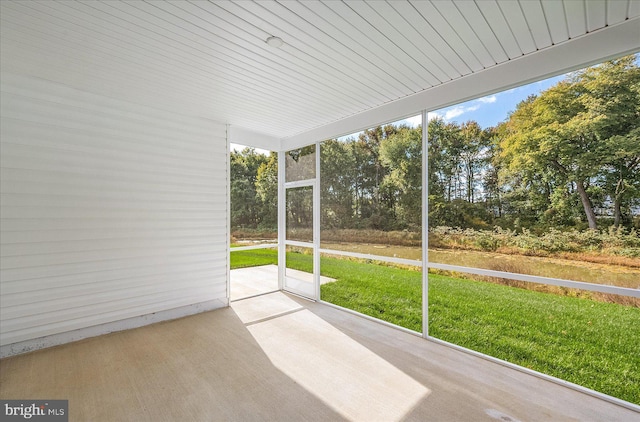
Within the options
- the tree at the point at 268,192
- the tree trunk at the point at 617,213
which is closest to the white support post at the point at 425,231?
the tree trunk at the point at 617,213

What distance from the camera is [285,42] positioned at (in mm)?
2281

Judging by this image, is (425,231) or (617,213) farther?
(425,231)

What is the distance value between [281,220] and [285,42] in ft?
11.5

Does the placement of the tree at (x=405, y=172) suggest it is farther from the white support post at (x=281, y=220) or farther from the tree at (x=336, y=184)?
the white support post at (x=281, y=220)

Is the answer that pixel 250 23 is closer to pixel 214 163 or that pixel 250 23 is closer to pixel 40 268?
pixel 214 163

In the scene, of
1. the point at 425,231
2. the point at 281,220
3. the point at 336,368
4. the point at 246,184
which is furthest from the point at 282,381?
the point at 246,184

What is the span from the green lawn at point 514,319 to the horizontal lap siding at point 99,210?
6.45ft

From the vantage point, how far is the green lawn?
2.96 metres

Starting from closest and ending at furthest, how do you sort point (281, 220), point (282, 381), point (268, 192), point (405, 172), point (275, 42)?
1. point (275, 42)
2. point (282, 381)
3. point (405, 172)
4. point (281, 220)
5. point (268, 192)

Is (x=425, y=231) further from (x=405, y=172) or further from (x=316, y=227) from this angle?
(x=316, y=227)

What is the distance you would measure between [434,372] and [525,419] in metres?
0.72

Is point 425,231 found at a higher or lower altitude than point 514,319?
higher

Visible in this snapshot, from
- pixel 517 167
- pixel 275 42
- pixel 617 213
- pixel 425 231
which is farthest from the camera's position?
pixel 425 231

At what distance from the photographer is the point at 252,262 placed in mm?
6375
